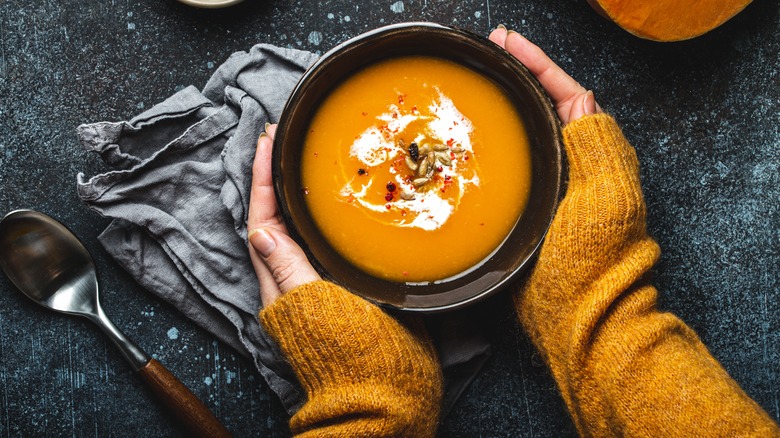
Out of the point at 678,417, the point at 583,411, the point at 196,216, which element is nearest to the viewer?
the point at 678,417

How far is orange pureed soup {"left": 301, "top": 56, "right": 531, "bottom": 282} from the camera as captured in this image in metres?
1.25

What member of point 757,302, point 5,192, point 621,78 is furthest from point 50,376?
point 757,302

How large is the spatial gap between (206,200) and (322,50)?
0.43m

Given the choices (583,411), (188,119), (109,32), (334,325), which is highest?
(109,32)

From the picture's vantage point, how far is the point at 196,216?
4.66ft

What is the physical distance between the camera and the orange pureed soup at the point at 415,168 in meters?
1.25

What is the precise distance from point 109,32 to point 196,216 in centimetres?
48

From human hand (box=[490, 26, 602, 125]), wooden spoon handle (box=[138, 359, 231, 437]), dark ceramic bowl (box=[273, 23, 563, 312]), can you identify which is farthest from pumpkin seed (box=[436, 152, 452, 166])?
wooden spoon handle (box=[138, 359, 231, 437])

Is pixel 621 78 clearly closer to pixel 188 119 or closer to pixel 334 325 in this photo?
pixel 334 325

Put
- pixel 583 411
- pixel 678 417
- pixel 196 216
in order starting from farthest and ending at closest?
pixel 196 216 < pixel 583 411 < pixel 678 417

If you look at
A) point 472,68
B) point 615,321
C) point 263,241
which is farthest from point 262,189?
point 615,321

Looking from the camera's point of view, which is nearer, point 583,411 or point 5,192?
point 583,411

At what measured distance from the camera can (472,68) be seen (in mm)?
1277

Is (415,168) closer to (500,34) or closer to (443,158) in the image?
(443,158)
